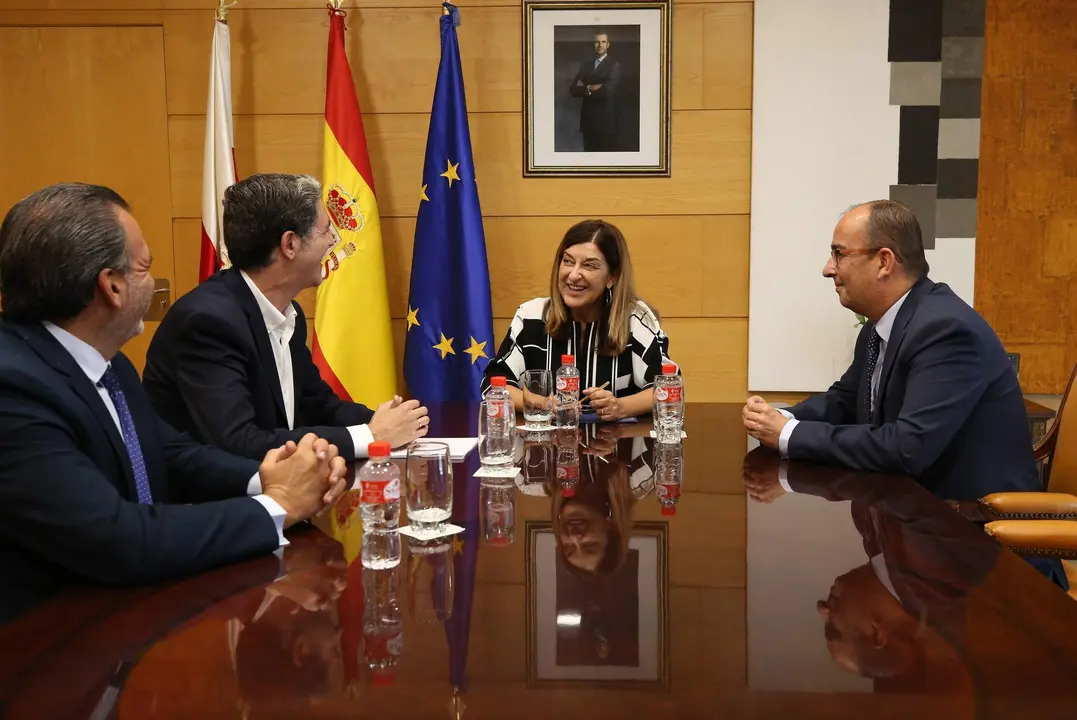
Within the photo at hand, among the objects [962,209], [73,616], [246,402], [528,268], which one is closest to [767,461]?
[246,402]

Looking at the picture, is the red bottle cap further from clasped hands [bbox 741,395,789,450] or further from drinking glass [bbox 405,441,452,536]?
clasped hands [bbox 741,395,789,450]

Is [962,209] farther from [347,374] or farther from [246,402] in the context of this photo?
[246,402]

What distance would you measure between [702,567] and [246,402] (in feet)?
3.72

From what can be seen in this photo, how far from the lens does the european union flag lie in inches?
155

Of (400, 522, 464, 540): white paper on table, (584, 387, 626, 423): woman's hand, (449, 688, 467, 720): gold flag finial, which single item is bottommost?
(449, 688, 467, 720): gold flag finial

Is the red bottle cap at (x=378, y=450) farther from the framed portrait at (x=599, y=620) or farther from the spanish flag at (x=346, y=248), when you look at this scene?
the spanish flag at (x=346, y=248)

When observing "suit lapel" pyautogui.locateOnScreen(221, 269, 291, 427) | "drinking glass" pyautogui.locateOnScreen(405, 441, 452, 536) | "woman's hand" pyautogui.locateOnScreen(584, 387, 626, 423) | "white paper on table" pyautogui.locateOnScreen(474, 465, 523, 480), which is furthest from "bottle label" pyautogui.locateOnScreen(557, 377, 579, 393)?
"drinking glass" pyautogui.locateOnScreen(405, 441, 452, 536)

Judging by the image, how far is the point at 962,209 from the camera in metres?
4.07

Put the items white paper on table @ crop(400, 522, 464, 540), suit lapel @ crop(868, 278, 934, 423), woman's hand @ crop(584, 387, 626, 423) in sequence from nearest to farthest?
1. white paper on table @ crop(400, 522, 464, 540)
2. suit lapel @ crop(868, 278, 934, 423)
3. woman's hand @ crop(584, 387, 626, 423)

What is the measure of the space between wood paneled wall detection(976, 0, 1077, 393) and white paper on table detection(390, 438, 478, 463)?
2.79 metres

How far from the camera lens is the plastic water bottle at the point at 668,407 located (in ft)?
7.98

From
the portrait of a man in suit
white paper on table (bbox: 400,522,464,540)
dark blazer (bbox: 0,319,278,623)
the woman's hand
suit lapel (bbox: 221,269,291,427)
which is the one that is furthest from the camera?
the portrait of a man in suit

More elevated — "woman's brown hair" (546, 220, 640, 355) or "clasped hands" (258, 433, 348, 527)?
"woman's brown hair" (546, 220, 640, 355)

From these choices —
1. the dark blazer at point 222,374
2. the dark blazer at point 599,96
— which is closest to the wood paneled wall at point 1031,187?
the dark blazer at point 599,96
